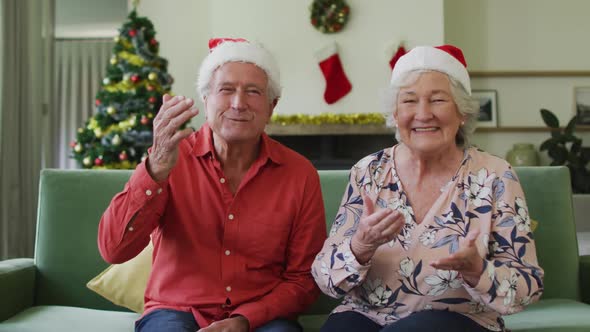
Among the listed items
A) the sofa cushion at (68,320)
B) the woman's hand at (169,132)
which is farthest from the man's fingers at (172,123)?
the sofa cushion at (68,320)

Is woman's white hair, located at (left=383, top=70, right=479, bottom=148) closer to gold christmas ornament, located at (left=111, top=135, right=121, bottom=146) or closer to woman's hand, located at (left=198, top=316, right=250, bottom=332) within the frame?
woman's hand, located at (left=198, top=316, right=250, bottom=332)

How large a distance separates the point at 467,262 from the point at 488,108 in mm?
5085

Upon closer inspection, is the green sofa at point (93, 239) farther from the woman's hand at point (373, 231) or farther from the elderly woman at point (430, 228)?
the woman's hand at point (373, 231)

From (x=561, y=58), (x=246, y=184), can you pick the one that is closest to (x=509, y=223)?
(x=246, y=184)

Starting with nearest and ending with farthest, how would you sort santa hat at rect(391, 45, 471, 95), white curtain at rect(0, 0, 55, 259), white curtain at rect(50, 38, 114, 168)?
santa hat at rect(391, 45, 471, 95) < white curtain at rect(0, 0, 55, 259) < white curtain at rect(50, 38, 114, 168)

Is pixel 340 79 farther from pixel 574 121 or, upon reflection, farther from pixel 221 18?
pixel 574 121

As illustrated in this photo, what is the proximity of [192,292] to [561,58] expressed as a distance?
18.2 feet

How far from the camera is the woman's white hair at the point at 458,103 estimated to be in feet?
5.25

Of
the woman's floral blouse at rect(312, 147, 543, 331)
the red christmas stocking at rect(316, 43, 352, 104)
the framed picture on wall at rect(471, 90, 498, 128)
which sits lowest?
the woman's floral blouse at rect(312, 147, 543, 331)

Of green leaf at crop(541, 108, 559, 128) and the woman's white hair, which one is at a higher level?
green leaf at crop(541, 108, 559, 128)

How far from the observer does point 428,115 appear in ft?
5.09

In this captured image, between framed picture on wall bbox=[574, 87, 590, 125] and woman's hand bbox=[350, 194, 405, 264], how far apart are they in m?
5.39

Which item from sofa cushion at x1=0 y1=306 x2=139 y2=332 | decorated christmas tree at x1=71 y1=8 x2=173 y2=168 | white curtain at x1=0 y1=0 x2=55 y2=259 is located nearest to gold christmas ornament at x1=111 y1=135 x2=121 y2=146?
decorated christmas tree at x1=71 y1=8 x2=173 y2=168

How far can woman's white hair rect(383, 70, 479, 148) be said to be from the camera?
5.25 feet
